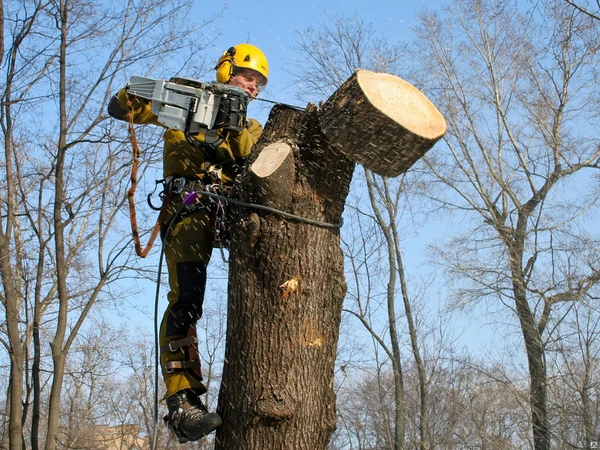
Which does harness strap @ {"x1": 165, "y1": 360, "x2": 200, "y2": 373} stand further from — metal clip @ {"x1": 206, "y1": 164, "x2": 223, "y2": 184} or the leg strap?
metal clip @ {"x1": 206, "y1": 164, "x2": 223, "y2": 184}

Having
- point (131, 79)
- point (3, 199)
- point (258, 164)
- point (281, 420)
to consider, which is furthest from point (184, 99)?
point (3, 199)

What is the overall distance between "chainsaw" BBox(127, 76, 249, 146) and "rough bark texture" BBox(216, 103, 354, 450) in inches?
13.5

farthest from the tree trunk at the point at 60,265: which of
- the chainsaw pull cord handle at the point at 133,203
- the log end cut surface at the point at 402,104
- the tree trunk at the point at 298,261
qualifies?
the log end cut surface at the point at 402,104

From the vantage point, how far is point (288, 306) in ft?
8.84

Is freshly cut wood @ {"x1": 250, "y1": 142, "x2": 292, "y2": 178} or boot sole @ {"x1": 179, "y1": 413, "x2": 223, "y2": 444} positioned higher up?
freshly cut wood @ {"x1": 250, "y1": 142, "x2": 292, "y2": 178}

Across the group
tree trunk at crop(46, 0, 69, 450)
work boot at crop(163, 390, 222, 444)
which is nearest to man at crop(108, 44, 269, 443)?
work boot at crop(163, 390, 222, 444)

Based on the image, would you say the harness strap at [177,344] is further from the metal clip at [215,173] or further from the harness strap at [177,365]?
the metal clip at [215,173]

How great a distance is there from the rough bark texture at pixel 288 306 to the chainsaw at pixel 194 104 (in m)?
0.34

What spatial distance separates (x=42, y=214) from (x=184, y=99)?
26.6 ft

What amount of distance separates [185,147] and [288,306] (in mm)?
1192

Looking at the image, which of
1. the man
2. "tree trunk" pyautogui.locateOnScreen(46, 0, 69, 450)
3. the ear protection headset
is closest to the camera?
the man

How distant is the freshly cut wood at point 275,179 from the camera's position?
2.76m

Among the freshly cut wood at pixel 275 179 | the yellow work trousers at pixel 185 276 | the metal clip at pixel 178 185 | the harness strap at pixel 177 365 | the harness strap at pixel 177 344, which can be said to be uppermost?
the metal clip at pixel 178 185

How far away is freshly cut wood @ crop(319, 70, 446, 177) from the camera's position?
2.70 m
